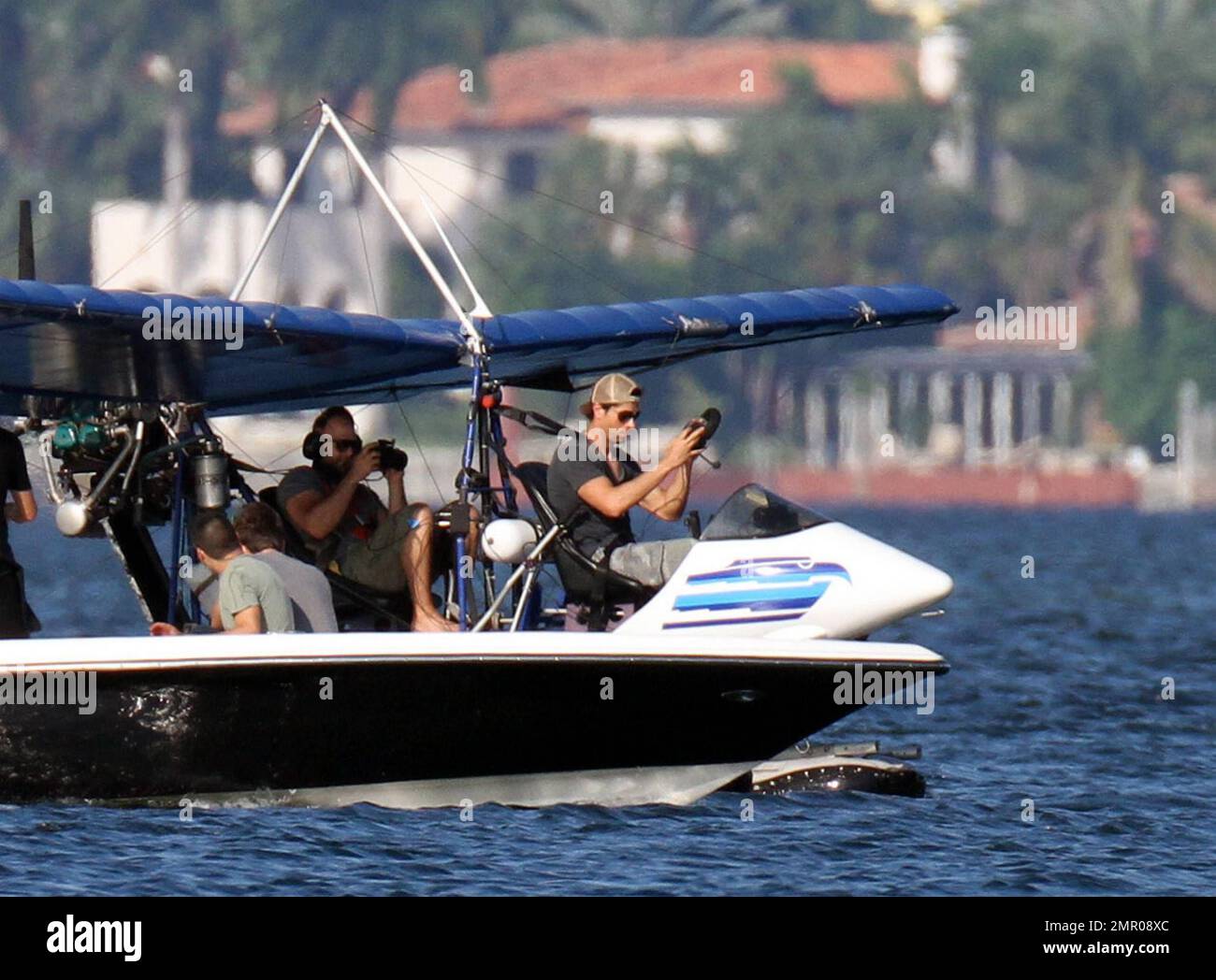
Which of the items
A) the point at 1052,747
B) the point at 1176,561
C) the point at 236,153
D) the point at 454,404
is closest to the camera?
the point at 1052,747

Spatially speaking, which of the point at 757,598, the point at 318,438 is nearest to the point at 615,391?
the point at 757,598

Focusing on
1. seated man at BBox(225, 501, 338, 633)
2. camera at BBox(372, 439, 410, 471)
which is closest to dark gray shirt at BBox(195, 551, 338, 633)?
seated man at BBox(225, 501, 338, 633)

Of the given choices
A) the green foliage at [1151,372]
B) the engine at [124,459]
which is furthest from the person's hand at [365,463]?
the green foliage at [1151,372]

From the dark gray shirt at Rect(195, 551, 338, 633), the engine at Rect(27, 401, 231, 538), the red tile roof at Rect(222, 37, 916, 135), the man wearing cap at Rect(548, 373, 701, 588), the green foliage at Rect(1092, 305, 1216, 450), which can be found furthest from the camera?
the red tile roof at Rect(222, 37, 916, 135)

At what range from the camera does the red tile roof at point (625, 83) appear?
10588cm

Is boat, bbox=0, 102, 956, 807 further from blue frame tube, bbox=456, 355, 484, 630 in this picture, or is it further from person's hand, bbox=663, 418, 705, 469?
person's hand, bbox=663, 418, 705, 469

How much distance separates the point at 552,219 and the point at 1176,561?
152 feet

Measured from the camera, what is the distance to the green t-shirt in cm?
1463

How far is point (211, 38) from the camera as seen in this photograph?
4114 inches

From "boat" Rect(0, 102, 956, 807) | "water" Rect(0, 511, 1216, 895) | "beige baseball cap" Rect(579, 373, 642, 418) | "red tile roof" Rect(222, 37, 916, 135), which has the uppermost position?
"red tile roof" Rect(222, 37, 916, 135)

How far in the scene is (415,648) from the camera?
1430cm

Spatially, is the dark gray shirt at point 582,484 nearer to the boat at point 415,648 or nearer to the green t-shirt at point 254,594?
the boat at point 415,648

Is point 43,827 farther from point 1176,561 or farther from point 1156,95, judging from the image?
point 1156,95
